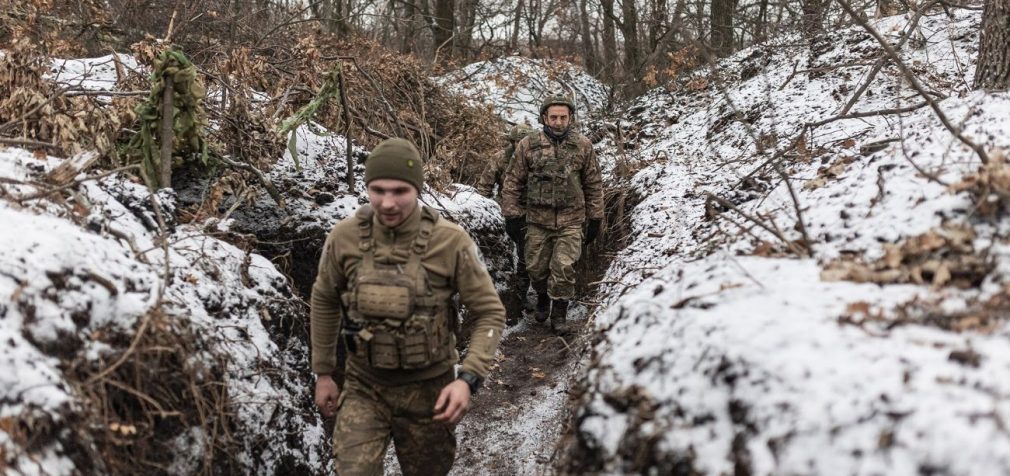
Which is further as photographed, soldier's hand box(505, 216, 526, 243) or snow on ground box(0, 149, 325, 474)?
soldier's hand box(505, 216, 526, 243)

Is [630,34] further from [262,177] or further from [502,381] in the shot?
[262,177]

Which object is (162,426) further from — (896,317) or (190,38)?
(190,38)

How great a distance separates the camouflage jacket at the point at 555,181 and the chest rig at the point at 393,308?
371 cm

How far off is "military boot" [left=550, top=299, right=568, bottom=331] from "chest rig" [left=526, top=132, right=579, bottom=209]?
3.47ft

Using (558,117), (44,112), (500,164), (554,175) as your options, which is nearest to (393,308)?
(44,112)

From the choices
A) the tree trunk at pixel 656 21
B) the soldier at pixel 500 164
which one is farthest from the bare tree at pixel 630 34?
the soldier at pixel 500 164

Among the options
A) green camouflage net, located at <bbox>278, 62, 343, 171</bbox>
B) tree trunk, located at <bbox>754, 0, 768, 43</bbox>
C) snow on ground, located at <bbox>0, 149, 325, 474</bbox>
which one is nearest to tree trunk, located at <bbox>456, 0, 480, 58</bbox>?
tree trunk, located at <bbox>754, 0, 768, 43</bbox>

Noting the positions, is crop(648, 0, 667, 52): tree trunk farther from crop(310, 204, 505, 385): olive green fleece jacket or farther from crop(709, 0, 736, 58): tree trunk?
crop(310, 204, 505, 385): olive green fleece jacket

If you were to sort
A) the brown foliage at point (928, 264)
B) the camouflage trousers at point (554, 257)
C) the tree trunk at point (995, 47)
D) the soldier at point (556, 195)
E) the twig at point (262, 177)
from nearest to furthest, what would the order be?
the brown foliage at point (928, 264) → the tree trunk at point (995, 47) → the twig at point (262, 177) → the soldier at point (556, 195) → the camouflage trousers at point (554, 257)

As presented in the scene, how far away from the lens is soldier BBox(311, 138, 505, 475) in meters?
2.96

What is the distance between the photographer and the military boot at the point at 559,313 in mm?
6867

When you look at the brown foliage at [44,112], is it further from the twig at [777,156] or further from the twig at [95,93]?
the twig at [777,156]

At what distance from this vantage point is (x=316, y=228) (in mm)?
5230

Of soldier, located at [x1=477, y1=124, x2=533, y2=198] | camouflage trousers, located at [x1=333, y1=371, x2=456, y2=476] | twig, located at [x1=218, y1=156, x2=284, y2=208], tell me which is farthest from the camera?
soldier, located at [x1=477, y1=124, x2=533, y2=198]
